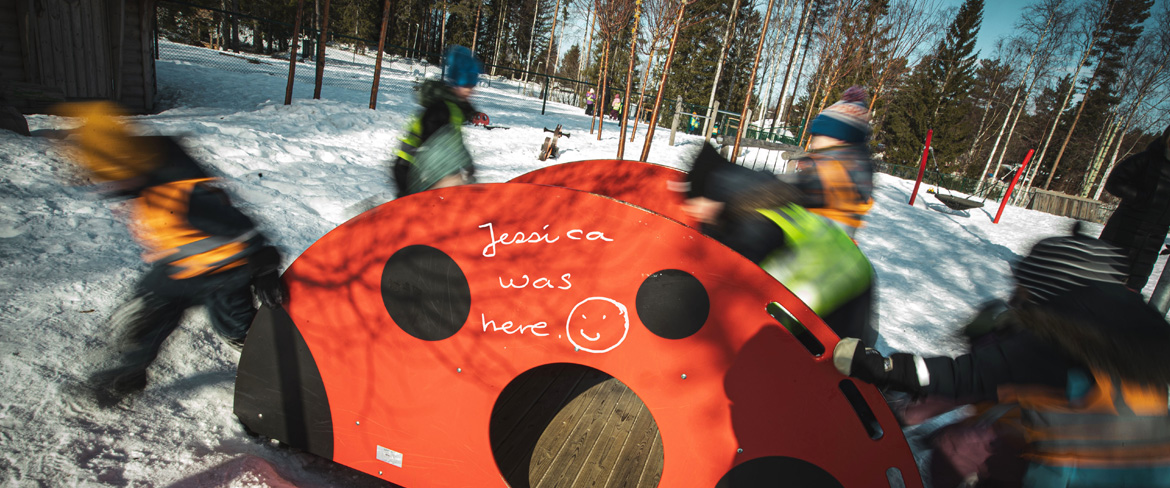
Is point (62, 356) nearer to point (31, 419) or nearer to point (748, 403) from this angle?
point (31, 419)

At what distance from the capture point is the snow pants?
2.02 metres

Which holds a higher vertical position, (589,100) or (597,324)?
(589,100)

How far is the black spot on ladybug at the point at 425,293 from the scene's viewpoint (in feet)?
5.99

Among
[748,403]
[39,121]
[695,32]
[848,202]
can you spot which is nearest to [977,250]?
[848,202]

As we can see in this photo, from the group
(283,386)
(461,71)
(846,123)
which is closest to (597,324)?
(283,386)

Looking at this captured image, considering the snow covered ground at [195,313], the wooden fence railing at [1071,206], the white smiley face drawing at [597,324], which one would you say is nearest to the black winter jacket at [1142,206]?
the snow covered ground at [195,313]

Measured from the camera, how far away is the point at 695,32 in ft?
98.3

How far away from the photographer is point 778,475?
63.9 inches

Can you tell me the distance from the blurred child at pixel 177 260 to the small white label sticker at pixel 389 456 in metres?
0.76

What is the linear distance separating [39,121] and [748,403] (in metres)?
9.11

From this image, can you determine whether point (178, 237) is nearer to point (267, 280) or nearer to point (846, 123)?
point (267, 280)

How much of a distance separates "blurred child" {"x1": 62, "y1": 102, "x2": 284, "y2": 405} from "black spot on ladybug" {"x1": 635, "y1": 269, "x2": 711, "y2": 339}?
5.01 feet

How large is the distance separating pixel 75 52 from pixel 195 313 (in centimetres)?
836

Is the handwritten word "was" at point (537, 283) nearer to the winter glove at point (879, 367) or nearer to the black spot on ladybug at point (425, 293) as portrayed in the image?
the black spot on ladybug at point (425, 293)
